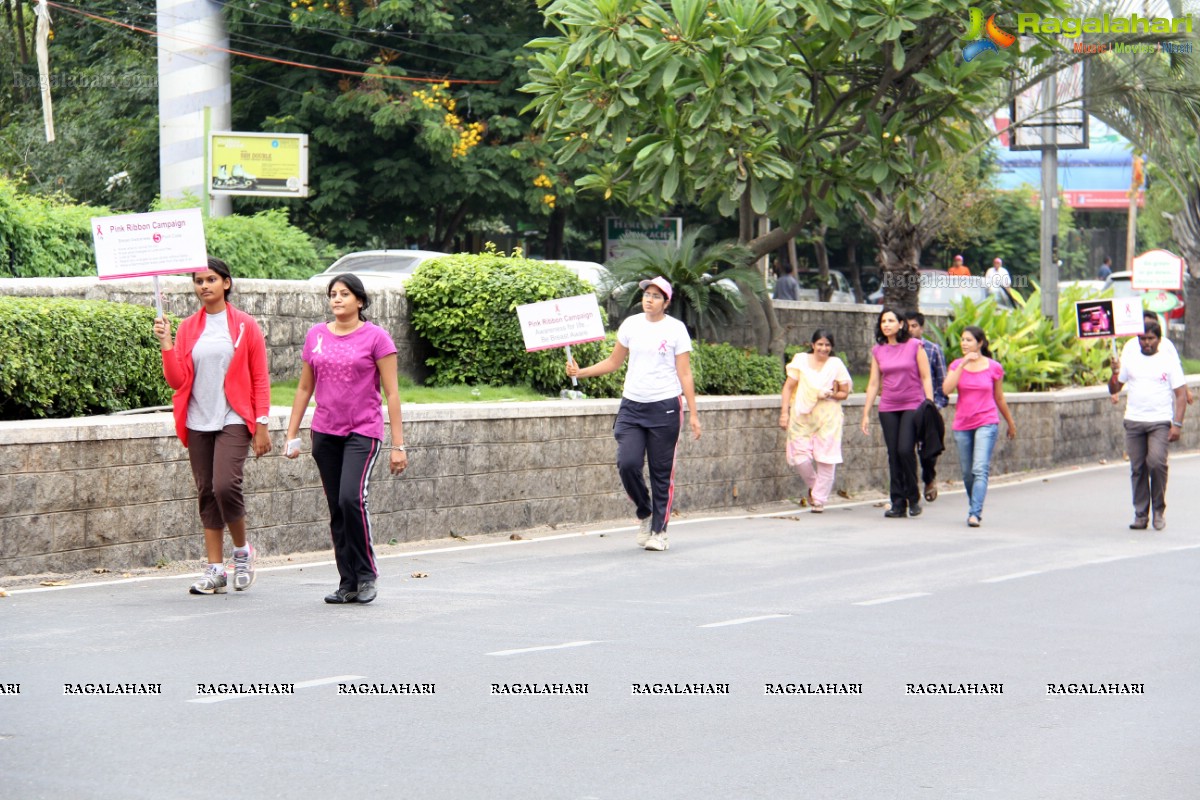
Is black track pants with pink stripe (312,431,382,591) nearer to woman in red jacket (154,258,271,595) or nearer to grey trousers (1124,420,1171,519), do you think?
woman in red jacket (154,258,271,595)

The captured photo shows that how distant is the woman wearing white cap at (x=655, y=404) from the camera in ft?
38.3

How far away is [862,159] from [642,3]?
3195mm

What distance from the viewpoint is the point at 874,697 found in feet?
22.6

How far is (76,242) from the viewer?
14.5 m

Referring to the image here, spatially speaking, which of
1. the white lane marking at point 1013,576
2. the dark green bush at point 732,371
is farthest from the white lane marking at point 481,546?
the white lane marking at point 1013,576

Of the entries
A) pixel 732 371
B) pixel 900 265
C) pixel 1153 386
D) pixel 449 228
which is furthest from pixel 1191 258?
pixel 1153 386

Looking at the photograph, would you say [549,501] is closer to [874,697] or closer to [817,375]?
[817,375]

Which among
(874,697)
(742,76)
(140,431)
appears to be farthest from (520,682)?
(742,76)

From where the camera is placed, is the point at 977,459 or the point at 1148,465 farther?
the point at 977,459

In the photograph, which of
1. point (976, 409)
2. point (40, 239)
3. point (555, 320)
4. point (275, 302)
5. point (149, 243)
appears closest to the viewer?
point (149, 243)

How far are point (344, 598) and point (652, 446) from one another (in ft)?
11.5

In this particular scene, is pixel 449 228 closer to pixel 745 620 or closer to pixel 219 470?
pixel 219 470

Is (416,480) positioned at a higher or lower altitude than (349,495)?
lower

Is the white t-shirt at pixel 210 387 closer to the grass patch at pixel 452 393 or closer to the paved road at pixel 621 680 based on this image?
the paved road at pixel 621 680
